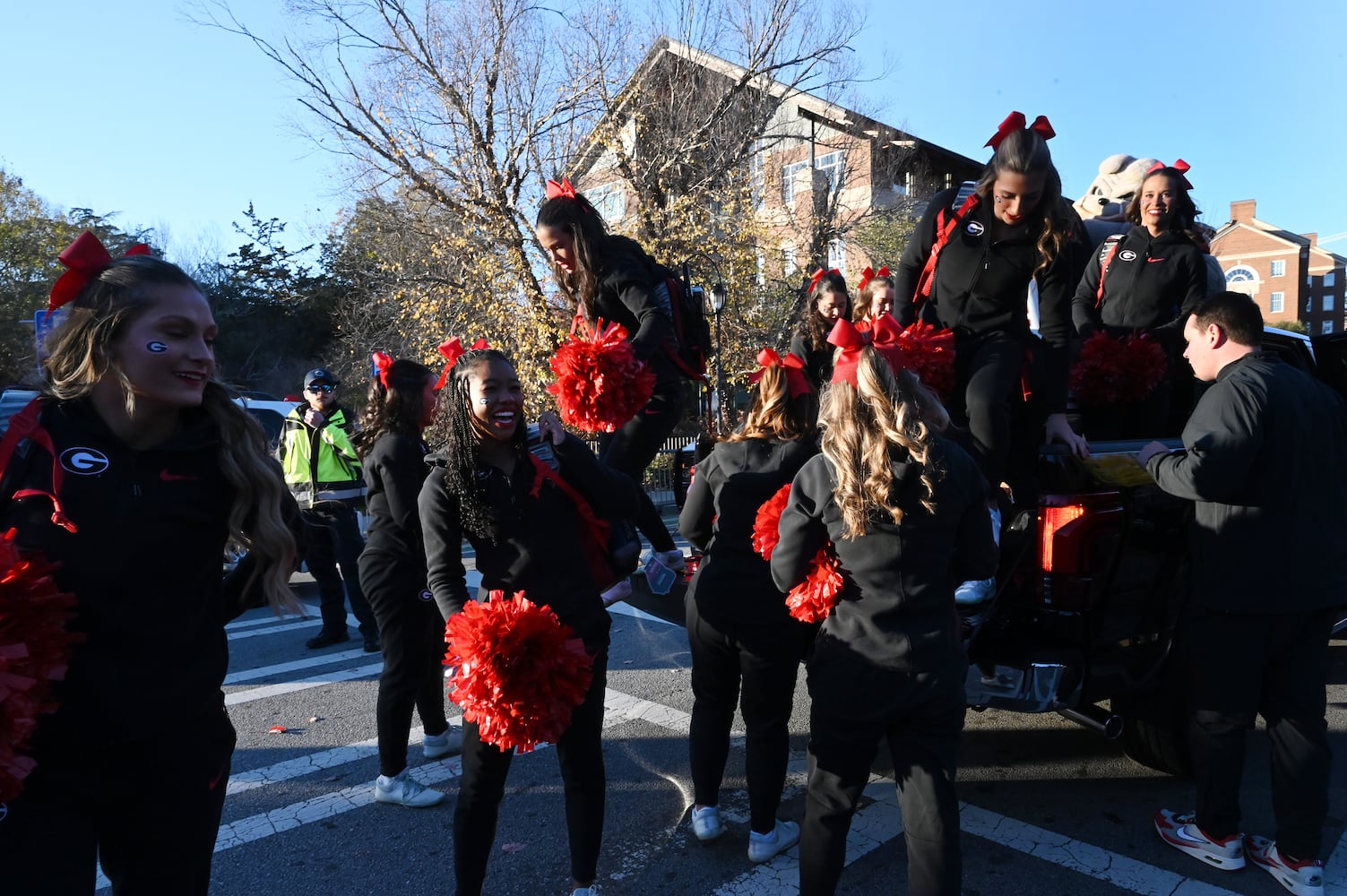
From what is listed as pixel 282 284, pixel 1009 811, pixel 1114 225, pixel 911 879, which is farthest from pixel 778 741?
pixel 282 284

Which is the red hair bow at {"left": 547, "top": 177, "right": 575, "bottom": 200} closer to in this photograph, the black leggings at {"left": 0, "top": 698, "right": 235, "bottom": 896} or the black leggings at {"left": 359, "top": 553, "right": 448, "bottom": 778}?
the black leggings at {"left": 359, "top": 553, "right": 448, "bottom": 778}

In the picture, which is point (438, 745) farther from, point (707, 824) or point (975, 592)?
point (975, 592)

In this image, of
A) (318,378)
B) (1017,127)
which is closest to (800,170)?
(318,378)

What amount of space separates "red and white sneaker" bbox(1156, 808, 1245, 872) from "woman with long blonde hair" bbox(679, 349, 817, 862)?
4.73 ft

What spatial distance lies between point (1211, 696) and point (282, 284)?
110 feet

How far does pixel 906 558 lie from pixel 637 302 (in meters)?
1.72

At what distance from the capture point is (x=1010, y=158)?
3.66m

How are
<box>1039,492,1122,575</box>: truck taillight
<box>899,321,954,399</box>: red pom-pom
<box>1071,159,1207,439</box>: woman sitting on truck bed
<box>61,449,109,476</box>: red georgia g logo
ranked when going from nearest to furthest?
<box>61,449,109,476</box>: red georgia g logo → <box>1039,492,1122,575</box>: truck taillight → <box>899,321,954,399</box>: red pom-pom → <box>1071,159,1207,439</box>: woman sitting on truck bed

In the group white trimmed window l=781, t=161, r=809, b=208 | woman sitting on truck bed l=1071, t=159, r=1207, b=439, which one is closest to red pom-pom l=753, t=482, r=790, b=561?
woman sitting on truck bed l=1071, t=159, r=1207, b=439

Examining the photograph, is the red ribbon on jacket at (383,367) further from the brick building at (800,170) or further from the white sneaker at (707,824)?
the brick building at (800,170)

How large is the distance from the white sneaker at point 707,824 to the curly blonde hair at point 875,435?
59.9 inches

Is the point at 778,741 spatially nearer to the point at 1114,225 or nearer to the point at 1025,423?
the point at 1025,423

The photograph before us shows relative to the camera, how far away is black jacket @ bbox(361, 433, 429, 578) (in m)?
3.95

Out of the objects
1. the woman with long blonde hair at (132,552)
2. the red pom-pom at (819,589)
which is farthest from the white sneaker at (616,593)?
the woman with long blonde hair at (132,552)
